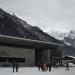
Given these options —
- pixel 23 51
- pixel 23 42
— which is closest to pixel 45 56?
pixel 23 51

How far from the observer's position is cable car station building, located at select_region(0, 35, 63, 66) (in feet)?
185

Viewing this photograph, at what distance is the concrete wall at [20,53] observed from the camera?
186 ft

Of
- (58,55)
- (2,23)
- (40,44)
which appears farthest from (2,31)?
(40,44)

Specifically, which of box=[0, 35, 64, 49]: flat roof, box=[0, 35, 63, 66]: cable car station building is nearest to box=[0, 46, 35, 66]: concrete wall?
box=[0, 35, 63, 66]: cable car station building

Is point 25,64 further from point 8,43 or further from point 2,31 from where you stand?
point 2,31

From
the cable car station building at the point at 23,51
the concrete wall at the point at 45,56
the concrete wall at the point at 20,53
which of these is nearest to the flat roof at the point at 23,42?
the cable car station building at the point at 23,51

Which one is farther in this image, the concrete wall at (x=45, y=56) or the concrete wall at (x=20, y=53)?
the concrete wall at (x=45, y=56)

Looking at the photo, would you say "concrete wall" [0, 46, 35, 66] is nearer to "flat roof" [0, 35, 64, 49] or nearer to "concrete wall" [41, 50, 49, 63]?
"flat roof" [0, 35, 64, 49]

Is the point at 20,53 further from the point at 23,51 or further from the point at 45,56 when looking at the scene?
the point at 45,56

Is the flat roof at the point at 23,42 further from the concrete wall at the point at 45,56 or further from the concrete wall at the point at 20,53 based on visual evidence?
the concrete wall at the point at 45,56

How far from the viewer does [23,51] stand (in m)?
60.6

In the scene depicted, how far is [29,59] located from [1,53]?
9.90m

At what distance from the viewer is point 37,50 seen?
7069 centimetres

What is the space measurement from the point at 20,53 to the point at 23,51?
1197mm
